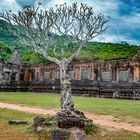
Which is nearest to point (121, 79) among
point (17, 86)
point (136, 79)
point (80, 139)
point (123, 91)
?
point (136, 79)

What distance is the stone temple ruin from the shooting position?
1811 inches

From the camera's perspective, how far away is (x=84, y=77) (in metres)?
55.4

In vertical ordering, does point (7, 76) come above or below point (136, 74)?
above

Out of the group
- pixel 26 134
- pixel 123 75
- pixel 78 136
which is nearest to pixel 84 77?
pixel 123 75

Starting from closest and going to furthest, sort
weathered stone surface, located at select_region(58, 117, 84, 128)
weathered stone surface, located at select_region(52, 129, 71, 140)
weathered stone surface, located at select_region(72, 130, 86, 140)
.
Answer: weathered stone surface, located at select_region(72, 130, 86, 140) → weathered stone surface, located at select_region(52, 129, 71, 140) → weathered stone surface, located at select_region(58, 117, 84, 128)

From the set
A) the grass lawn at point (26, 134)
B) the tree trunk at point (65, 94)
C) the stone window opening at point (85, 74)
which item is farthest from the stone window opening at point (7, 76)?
the tree trunk at point (65, 94)

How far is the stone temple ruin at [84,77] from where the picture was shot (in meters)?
46.0

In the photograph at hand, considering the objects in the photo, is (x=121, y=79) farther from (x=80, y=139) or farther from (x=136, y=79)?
(x=80, y=139)

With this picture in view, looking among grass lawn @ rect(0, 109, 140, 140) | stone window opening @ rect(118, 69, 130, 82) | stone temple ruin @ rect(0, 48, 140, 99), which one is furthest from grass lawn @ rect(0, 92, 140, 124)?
stone window opening @ rect(118, 69, 130, 82)

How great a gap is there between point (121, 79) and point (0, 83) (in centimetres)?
1904

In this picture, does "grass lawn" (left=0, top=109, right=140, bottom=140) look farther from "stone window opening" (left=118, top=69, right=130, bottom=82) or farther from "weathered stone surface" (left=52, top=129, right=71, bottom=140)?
"stone window opening" (left=118, top=69, right=130, bottom=82)

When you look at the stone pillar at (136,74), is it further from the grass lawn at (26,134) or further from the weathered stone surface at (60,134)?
the weathered stone surface at (60,134)

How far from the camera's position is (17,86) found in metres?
59.3

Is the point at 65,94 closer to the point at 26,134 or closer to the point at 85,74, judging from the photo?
the point at 26,134
